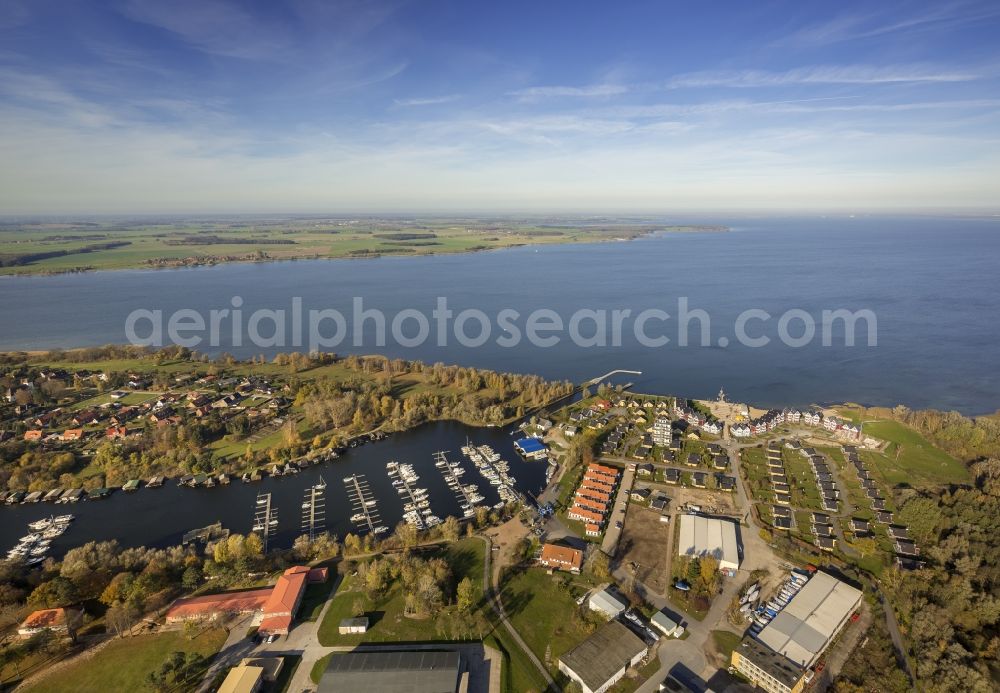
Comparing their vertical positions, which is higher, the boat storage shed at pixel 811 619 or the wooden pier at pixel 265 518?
the boat storage shed at pixel 811 619

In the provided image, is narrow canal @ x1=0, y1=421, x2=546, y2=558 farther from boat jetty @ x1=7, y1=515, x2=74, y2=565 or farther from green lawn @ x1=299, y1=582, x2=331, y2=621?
green lawn @ x1=299, y1=582, x2=331, y2=621

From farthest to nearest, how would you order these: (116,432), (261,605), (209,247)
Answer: (209,247) → (116,432) → (261,605)

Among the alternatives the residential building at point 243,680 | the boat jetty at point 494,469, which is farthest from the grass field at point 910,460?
the residential building at point 243,680

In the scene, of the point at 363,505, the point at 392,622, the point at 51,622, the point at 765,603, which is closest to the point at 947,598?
the point at 765,603

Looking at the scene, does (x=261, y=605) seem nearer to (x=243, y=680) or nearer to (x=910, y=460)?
(x=243, y=680)

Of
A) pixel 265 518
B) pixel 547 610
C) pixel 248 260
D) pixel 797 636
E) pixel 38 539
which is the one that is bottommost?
pixel 38 539

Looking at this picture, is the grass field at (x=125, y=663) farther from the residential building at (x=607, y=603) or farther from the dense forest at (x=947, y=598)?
the dense forest at (x=947, y=598)

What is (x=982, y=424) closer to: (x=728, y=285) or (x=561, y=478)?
(x=561, y=478)

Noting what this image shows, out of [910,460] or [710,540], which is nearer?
[710,540]
